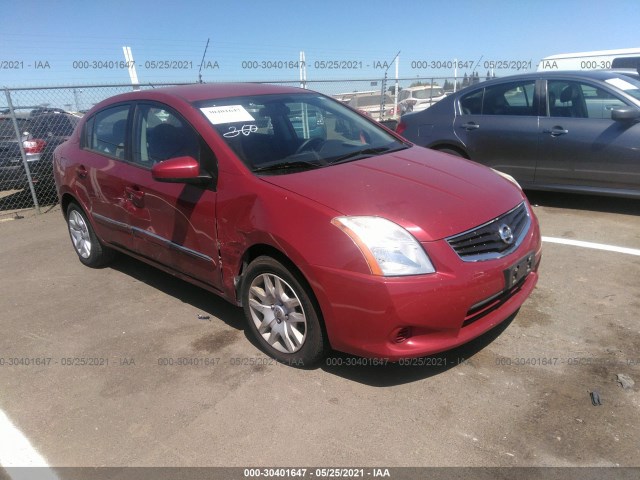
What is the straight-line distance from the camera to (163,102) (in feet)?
12.2

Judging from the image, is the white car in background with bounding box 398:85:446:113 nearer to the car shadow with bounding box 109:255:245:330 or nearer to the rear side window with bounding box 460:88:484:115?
the rear side window with bounding box 460:88:484:115

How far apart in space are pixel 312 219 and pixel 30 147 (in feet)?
21.9

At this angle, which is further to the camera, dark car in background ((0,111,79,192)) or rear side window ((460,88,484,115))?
dark car in background ((0,111,79,192))

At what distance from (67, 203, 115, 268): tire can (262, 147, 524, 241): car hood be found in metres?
2.62

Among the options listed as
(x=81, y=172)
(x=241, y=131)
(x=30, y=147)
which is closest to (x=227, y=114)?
(x=241, y=131)

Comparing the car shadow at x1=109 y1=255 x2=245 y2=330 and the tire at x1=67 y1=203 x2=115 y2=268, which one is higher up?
the tire at x1=67 y1=203 x2=115 y2=268

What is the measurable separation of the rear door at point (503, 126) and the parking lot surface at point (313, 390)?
2.01 meters

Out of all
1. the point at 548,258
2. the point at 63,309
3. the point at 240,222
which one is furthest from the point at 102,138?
the point at 548,258

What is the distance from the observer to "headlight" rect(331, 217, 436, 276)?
2538 millimetres

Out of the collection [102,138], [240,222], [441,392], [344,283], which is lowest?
[441,392]

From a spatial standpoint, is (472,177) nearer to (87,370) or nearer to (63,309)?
(87,370)

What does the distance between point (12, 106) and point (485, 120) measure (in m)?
6.38

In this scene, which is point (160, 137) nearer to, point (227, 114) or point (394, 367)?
point (227, 114)

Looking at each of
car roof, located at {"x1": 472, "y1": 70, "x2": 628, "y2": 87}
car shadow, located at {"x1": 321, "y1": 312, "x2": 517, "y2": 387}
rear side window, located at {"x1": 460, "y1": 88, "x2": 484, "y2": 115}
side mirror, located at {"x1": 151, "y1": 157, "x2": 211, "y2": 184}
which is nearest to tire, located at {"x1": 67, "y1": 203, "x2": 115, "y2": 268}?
side mirror, located at {"x1": 151, "y1": 157, "x2": 211, "y2": 184}
